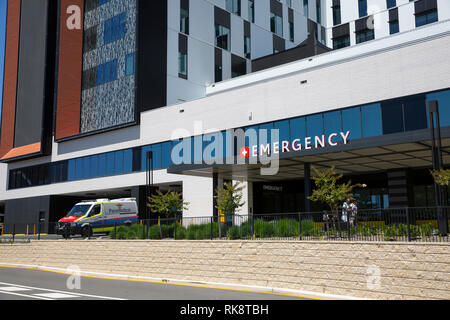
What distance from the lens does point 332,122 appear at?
1128 inches

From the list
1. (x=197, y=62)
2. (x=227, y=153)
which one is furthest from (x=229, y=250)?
(x=197, y=62)

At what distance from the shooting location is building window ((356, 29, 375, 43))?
5281 cm

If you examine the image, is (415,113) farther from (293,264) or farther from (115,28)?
(115,28)

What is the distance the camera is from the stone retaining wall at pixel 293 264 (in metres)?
12.7

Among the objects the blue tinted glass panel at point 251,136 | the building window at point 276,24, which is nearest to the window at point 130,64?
the blue tinted glass panel at point 251,136

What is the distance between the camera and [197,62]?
4209 cm

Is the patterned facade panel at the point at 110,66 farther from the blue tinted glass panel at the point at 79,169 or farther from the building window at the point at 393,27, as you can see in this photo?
the building window at the point at 393,27

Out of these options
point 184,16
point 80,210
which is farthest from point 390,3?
point 80,210

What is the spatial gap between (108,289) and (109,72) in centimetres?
3025

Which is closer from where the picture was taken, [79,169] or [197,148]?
[197,148]

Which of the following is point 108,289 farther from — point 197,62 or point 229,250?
point 197,62

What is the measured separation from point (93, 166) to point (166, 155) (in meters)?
10.1

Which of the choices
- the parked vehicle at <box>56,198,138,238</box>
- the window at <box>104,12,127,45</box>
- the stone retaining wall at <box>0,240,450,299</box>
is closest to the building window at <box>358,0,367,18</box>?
the window at <box>104,12,127,45</box>

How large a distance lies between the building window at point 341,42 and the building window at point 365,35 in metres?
1.62
